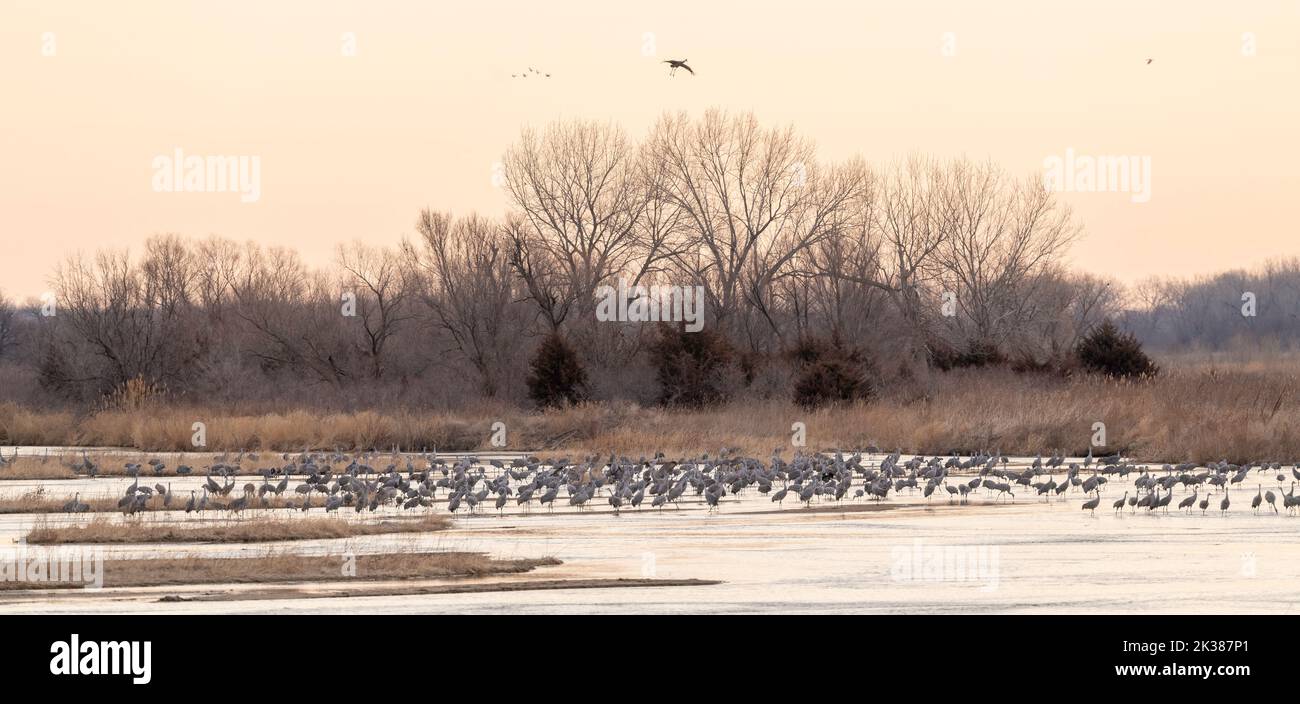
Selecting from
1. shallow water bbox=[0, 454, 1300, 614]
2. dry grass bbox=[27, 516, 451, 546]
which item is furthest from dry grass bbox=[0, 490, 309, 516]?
dry grass bbox=[27, 516, 451, 546]

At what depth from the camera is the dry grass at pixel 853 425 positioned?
36.6 meters

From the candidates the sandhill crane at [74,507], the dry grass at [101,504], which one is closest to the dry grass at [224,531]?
the sandhill crane at [74,507]

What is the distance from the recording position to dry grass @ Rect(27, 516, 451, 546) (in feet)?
66.0

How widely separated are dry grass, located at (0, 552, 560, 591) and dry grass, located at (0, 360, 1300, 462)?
1749 centimetres

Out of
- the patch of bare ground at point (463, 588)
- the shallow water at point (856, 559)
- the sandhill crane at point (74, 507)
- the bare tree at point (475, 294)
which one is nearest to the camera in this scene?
the shallow water at point (856, 559)

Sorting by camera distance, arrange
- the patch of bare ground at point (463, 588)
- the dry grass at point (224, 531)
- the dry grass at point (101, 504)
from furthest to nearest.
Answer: the dry grass at point (101, 504) → the dry grass at point (224, 531) → the patch of bare ground at point (463, 588)

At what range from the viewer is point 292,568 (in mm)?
16812

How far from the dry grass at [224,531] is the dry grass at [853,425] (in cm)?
1303

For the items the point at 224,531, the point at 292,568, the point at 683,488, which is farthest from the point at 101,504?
the point at 292,568

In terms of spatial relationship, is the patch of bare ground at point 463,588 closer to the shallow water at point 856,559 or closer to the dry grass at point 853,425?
the shallow water at point 856,559
